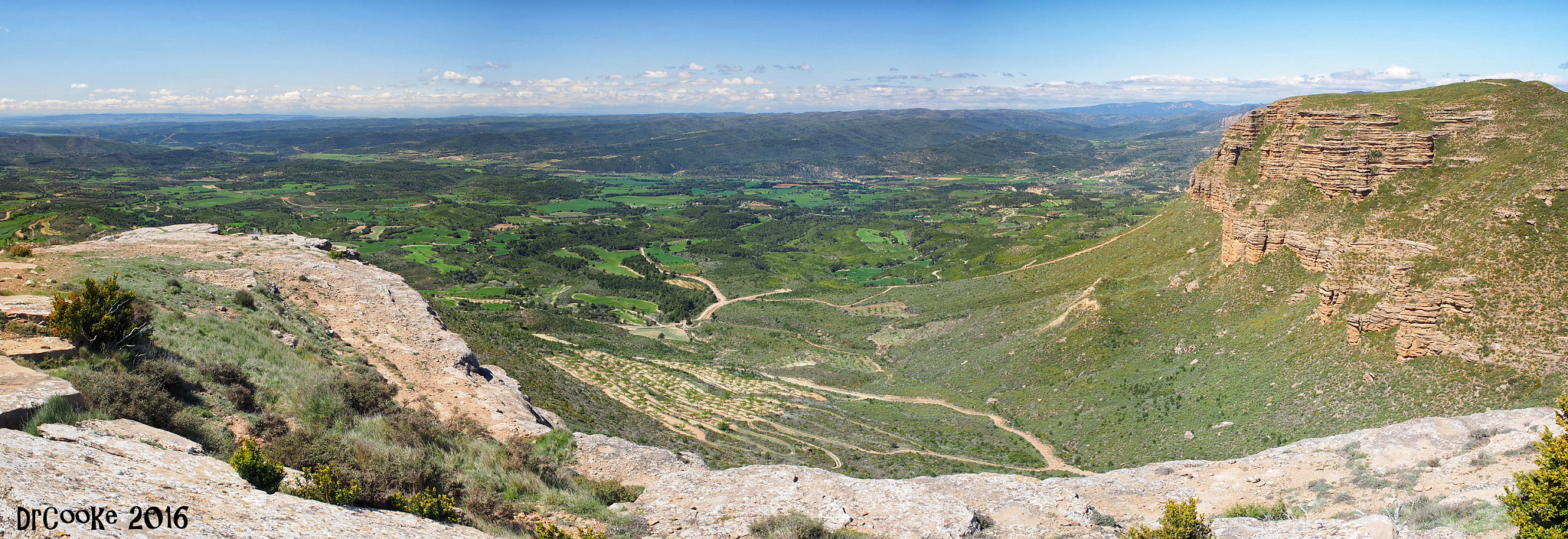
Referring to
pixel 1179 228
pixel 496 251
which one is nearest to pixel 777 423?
pixel 1179 228

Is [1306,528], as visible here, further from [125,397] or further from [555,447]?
[125,397]

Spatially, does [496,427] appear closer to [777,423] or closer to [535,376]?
[535,376]

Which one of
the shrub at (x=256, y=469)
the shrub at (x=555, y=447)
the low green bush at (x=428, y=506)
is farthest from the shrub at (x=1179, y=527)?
the shrub at (x=256, y=469)

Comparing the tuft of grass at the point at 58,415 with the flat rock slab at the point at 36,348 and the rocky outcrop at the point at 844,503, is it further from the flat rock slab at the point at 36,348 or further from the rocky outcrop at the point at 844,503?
the rocky outcrop at the point at 844,503

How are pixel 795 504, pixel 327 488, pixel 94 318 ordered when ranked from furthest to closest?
pixel 795 504 < pixel 94 318 < pixel 327 488

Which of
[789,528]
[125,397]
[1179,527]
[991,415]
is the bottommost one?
[991,415]

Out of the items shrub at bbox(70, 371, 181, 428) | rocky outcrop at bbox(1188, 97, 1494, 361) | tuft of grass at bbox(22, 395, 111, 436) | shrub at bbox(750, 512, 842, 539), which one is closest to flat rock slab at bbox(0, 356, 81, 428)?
tuft of grass at bbox(22, 395, 111, 436)

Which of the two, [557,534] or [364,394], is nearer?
[557,534]

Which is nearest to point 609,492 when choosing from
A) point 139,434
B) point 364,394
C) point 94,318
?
point 364,394
